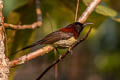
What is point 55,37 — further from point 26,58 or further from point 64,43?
point 26,58

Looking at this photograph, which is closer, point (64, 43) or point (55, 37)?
point (64, 43)

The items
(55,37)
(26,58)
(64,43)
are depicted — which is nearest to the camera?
(26,58)

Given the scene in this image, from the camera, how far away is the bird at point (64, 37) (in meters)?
2.84

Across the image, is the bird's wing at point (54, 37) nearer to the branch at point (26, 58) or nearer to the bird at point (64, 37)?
the bird at point (64, 37)

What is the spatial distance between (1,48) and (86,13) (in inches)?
36.6

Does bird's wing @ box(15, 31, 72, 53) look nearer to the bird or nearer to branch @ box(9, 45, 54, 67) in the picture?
the bird

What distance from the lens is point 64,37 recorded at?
3.02m

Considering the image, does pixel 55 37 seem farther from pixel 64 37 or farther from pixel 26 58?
pixel 26 58

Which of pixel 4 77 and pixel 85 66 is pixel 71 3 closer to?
pixel 4 77

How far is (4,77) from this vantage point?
6.73 ft

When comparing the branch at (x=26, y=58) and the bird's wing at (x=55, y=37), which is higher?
the bird's wing at (x=55, y=37)

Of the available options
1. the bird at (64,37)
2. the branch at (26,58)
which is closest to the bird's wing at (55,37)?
the bird at (64,37)

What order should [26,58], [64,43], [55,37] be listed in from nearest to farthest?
1. [26,58]
2. [64,43]
3. [55,37]

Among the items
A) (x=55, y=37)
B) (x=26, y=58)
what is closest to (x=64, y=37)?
(x=55, y=37)
